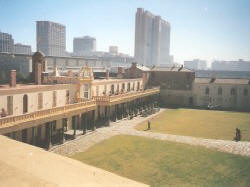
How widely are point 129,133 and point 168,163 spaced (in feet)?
A: 37.2

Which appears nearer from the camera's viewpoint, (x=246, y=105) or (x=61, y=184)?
(x=61, y=184)

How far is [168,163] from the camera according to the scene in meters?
21.7

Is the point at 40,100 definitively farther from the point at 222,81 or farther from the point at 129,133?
the point at 222,81

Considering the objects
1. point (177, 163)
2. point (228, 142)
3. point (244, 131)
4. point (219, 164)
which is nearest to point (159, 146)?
point (177, 163)

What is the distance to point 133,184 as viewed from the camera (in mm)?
5988

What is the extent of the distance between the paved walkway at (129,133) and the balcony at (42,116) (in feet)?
11.0

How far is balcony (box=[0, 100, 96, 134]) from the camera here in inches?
764

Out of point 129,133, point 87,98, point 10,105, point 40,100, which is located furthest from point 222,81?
point 10,105

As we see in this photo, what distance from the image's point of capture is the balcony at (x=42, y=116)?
63.7 ft

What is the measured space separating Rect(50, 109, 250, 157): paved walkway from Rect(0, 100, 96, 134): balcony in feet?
11.0

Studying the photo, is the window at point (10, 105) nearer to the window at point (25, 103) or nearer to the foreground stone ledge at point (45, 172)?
the window at point (25, 103)

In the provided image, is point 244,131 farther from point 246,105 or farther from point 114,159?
point 246,105

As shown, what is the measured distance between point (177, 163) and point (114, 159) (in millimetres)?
5800

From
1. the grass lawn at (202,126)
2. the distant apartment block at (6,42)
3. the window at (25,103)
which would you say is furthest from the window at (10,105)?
the distant apartment block at (6,42)
